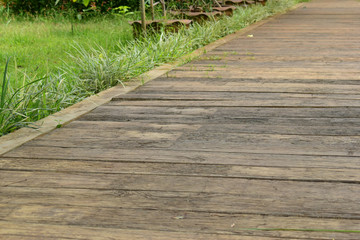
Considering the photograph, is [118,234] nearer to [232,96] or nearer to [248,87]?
[232,96]

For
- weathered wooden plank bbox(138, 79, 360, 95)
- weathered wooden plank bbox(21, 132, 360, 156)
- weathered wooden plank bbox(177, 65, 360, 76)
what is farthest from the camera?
weathered wooden plank bbox(177, 65, 360, 76)

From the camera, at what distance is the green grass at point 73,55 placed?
3.41m

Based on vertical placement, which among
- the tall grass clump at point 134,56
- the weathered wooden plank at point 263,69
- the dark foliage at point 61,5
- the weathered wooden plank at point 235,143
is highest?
the dark foliage at point 61,5

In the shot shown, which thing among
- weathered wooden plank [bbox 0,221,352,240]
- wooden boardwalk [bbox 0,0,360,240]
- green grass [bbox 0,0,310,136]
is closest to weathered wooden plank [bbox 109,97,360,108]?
wooden boardwalk [bbox 0,0,360,240]

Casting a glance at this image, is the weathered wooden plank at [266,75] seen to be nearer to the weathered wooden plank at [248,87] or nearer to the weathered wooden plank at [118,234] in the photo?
the weathered wooden plank at [248,87]

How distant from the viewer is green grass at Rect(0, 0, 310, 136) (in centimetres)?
341

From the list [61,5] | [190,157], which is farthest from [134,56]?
[61,5]

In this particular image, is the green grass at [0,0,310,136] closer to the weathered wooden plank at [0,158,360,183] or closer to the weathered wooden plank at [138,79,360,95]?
the weathered wooden plank at [138,79,360,95]

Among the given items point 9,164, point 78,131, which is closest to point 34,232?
point 9,164

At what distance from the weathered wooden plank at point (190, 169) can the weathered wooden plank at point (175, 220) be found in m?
0.39

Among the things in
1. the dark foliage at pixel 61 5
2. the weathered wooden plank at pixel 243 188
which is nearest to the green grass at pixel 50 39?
the dark foliage at pixel 61 5

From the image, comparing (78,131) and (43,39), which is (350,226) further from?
(43,39)

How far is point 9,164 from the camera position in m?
2.40

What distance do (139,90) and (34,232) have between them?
7.73 feet
